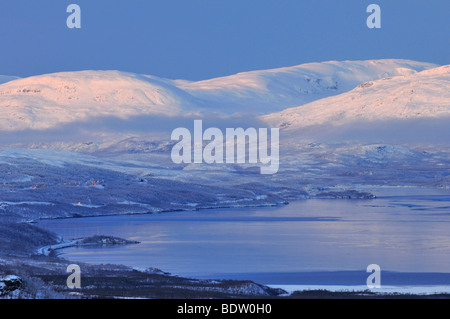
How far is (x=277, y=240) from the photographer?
82.8 meters

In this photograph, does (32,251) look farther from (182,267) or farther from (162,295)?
(162,295)

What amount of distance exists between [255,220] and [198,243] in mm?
28169

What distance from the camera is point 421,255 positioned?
68.8 metres

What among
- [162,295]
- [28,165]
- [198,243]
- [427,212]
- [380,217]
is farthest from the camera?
[28,165]

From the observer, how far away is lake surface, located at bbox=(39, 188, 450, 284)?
62656 mm

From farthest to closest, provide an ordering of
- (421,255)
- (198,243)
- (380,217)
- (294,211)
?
(294,211) < (380,217) < (198,243) < (421,255)

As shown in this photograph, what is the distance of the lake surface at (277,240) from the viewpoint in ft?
206

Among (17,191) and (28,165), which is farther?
(28,165)

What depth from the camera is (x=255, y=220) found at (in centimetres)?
10831

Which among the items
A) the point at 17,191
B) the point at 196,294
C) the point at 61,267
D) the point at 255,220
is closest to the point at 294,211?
the point at 255,220
